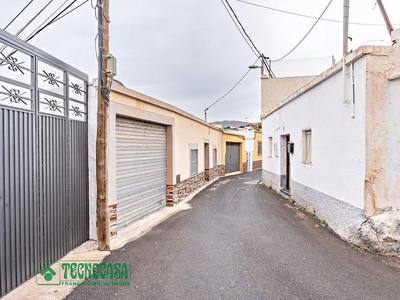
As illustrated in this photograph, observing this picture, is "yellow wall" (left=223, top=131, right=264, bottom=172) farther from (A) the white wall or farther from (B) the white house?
(B) the white house

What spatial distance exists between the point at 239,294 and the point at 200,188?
9.73 m

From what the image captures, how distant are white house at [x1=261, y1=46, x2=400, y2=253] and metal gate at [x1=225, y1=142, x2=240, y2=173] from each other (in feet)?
46.8

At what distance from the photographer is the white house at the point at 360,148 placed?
4133mm

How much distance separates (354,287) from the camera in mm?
3158

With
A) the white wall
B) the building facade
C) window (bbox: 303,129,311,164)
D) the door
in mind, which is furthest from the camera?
the door

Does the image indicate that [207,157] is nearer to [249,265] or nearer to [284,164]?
[284,164]

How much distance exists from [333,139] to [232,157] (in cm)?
1646

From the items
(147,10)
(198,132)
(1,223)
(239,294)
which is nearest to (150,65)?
(147,10)

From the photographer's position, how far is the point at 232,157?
71.9 feet

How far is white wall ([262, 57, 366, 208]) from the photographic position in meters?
4.41

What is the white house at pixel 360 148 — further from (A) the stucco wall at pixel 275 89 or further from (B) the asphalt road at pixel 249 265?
(A) the stucco wall at pixel 275 89

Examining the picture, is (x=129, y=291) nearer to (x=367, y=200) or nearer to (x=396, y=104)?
(x=367, y=200)

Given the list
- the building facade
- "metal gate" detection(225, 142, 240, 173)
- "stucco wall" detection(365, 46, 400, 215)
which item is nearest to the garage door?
the building facade

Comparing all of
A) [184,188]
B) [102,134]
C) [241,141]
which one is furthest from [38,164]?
[241,141]
